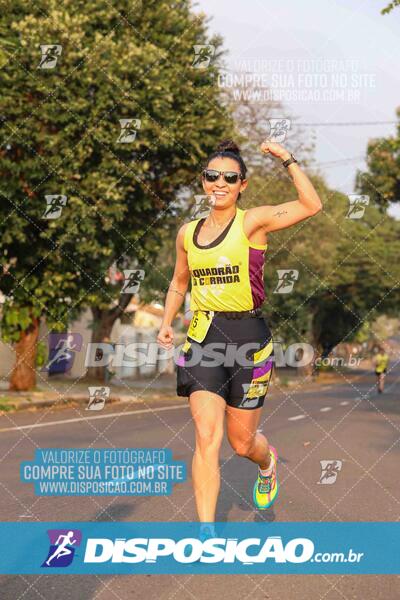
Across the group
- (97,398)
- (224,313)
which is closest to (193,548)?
(224,313)

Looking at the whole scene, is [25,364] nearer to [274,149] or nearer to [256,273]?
[256,273]

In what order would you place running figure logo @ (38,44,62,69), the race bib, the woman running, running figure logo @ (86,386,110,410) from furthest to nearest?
running figure logo @ (86,386,110,410) < running figure logo @ (38,44,62,69) < the race bib < the woman running

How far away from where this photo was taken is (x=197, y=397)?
5.66 meters

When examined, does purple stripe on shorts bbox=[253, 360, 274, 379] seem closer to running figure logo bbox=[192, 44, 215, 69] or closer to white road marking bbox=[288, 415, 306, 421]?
white road marking bbox=[288, 415, 306, 421]

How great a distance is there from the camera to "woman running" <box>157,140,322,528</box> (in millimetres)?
5551

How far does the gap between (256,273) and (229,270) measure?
0.17 m

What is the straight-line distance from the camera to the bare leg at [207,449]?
215 inches

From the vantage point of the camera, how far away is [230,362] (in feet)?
18.6

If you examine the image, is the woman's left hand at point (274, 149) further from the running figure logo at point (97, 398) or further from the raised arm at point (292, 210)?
the running figure logo at point (97, 398)

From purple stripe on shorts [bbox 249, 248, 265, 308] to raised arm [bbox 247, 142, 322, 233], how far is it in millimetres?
139

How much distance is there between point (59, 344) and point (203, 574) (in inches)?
1095

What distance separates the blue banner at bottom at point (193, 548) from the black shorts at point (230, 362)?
32.4 inches

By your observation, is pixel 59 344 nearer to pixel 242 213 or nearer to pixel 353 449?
pixel 353 449

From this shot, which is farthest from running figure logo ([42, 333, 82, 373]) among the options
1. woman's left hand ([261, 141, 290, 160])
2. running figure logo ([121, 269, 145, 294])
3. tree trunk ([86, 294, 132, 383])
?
woman's left hand ([261, 141, 290, 160])
